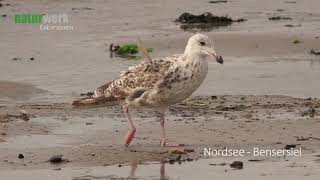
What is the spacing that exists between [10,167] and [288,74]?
763cm

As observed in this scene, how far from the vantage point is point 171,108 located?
A: 1444 cm

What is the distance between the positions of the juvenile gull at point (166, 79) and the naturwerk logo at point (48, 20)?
11.2 metres

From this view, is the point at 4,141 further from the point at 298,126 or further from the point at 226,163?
the point at 298,126

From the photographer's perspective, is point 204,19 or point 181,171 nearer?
point 181,171

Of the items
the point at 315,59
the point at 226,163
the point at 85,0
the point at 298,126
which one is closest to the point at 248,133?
the point at 298,126

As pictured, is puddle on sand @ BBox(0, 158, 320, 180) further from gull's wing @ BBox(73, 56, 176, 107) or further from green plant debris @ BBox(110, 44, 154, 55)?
green plant debris @ BBox(110, 44, 154, 55)

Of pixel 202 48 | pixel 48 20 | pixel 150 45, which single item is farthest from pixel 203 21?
pixel 202 48

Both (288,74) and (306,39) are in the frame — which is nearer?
(288,74)

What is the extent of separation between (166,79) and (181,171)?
1.49m

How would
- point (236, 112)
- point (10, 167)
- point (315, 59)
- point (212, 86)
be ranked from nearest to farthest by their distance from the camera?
point (10, 167) < point (236, 112) < point (212, 86) < point (315, 59)

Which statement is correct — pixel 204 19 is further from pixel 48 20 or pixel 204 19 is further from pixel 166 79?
pixel 166 79

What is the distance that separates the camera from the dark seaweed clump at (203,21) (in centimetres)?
2305

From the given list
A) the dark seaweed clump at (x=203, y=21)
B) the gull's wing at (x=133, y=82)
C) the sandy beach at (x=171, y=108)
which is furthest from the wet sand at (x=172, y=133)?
the dark seaweed clump at (x=203, y=21)

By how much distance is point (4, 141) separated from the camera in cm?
1217
